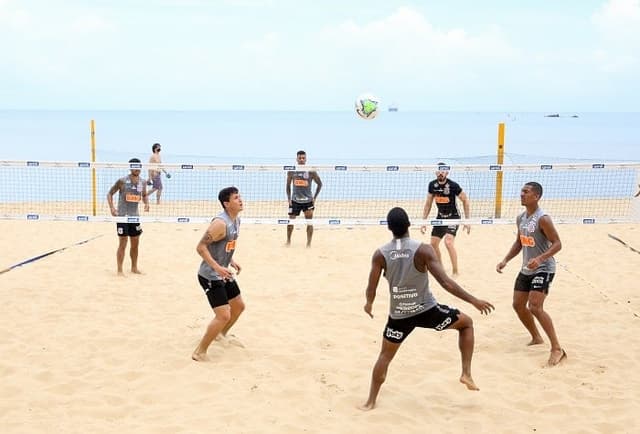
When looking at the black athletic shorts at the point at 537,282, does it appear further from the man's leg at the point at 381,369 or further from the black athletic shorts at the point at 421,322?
the man's leg at the point at 381,369

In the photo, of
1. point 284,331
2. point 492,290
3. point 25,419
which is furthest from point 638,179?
point 25,419

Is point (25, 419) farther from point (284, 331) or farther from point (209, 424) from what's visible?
point (284, 331)

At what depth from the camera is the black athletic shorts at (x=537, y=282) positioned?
6680 millimetres

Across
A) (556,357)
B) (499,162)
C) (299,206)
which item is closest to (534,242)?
(556,357)

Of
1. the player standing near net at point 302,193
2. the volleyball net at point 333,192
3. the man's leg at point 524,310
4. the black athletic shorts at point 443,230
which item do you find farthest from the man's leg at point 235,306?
the player standing near net at point 302,193

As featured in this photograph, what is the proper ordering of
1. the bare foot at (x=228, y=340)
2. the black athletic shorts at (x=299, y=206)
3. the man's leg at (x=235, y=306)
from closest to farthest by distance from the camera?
the man's leg at (x=235, y=306)
the bare foot at (x=228, y=340)
the black athletic shorts at (x=299, y=206)

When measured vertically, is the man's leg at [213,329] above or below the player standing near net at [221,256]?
below

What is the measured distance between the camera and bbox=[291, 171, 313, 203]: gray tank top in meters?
12.3

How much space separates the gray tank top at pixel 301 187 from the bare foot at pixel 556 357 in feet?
20.9

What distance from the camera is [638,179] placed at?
10.9 m

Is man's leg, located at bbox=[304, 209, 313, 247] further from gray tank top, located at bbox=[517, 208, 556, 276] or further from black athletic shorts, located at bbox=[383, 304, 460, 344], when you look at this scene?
black athletic shorts, located at bbox=[383, 304, 460, 344]

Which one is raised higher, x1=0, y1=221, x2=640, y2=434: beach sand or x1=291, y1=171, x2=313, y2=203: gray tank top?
x1=291, y1=171, x2=313, y2=203: gray tank top

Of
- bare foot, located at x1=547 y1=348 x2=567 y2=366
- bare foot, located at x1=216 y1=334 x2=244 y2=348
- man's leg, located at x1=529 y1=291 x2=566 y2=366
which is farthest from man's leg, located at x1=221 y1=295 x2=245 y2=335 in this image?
bare foot, located at x1=547 y1=348 x2=567 y2=366

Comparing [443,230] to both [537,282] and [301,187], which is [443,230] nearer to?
[301,187]
